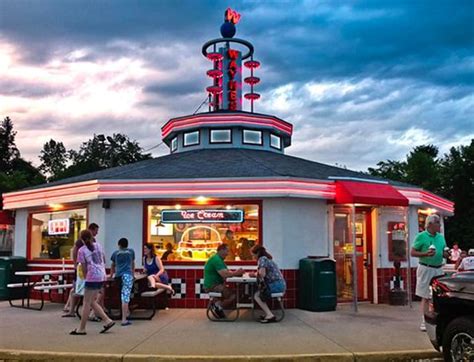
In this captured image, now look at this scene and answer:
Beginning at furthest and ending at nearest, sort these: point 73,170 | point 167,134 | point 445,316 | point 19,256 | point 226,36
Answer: point 73,170 < point 226,36 < point 167,134 < point 19,256 < point 445,316

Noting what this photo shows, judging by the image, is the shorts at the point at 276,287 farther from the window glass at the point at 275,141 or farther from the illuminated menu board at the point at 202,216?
the window glass at the point at 275,141

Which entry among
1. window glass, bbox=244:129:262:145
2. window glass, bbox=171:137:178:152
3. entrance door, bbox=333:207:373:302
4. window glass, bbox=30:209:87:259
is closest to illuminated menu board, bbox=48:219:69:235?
window glass, bbox=30:209:87:259

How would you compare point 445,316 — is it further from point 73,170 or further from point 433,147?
point 433,147

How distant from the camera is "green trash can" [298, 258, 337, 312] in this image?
35.3 ft

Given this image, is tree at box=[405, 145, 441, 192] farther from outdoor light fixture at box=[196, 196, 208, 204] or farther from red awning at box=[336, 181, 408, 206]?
outdoor light fixture at box=[196, 196, 208, 204]

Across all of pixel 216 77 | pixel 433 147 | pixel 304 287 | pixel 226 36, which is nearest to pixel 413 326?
pixel 304 287

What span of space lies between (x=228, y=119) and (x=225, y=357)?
32.4ft

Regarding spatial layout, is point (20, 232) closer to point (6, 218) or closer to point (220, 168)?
point (6, 218)

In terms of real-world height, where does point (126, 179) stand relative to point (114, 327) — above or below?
above

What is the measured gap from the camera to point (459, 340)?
5918 mm

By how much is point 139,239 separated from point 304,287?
379cm

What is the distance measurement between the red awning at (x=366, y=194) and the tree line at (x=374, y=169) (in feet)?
75.9

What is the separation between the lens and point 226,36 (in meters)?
18.2

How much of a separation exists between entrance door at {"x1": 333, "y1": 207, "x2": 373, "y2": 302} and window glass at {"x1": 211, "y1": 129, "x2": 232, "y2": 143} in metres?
4.96
